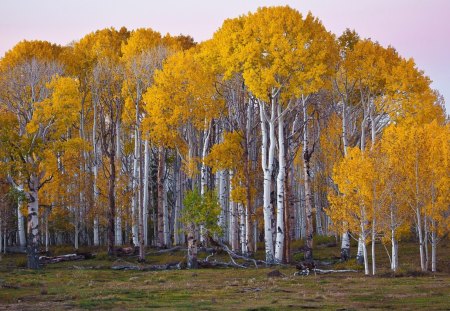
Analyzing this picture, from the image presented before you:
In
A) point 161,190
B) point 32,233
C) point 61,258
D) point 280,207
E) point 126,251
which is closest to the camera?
point 280,207

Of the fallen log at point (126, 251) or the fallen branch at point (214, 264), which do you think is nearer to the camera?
the fallen branch at point (214, 264)

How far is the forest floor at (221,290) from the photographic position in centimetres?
2525

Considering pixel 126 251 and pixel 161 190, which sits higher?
pixel 161 190

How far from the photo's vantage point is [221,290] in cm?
3119

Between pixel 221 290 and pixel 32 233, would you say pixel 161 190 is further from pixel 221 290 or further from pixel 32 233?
pixel 221 290

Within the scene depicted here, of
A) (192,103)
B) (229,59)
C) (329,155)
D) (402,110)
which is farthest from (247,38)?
(329,155)

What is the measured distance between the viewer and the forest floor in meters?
25.2

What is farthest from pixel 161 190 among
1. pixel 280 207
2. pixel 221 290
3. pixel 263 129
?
pixel 221 290

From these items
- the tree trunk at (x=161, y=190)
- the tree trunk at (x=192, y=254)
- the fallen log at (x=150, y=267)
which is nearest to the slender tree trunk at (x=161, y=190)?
the tree trunk at (x=161, y=190)

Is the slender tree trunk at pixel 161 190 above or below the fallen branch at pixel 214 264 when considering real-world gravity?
above

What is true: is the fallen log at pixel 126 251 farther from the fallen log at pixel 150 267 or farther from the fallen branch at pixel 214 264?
the fallen branch at pixel 214 264

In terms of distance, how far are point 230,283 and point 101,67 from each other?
107 feet

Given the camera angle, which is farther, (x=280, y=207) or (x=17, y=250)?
(x=17, y=250)

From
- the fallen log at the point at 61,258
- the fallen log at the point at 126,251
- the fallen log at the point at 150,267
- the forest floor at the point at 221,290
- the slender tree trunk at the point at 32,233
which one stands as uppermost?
the slender tree trunk at the point at 32,233
